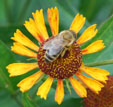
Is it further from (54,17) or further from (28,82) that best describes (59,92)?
(54,17)

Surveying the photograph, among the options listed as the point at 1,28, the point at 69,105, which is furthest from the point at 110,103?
the point at 1,28

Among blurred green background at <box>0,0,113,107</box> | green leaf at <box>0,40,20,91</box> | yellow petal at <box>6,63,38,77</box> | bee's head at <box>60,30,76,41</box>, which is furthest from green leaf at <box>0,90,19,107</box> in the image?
bee's head at <box>60,30,76,41</box>

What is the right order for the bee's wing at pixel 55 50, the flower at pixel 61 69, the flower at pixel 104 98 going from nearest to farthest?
the bee's wing at pixel 55 50 → the flower at pixel 61 69 → the flower at pixel 104 98

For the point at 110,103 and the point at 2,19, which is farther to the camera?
the point at 2,19

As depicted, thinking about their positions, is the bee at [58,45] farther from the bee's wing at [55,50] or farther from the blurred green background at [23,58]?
the blurred green background at [23,58]

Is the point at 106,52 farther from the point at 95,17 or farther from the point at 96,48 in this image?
the point at 95,17

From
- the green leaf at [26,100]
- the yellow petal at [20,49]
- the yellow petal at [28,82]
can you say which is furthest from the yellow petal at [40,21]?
the green leaf at [26,100]

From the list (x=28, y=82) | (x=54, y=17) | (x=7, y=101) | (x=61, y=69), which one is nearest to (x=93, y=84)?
(x=61, y=69)
